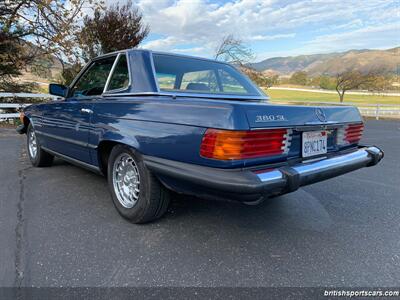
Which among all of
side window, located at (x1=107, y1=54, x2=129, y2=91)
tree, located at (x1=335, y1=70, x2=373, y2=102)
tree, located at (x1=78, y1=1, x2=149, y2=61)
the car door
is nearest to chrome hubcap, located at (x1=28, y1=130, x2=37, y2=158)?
the car door

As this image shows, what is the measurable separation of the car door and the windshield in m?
0.68

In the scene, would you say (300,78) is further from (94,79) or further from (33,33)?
(94,79)

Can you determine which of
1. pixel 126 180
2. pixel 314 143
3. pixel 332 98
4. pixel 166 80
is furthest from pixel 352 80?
pixel 126 180

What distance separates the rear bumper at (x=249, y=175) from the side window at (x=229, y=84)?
1338 mm

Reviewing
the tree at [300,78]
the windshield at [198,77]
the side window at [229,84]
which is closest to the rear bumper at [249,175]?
the windshield at [198,77]

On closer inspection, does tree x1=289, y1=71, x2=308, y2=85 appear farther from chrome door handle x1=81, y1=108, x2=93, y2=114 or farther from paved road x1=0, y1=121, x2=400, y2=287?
chrome door handle x1=81, y1=108, x2=93, y2=114

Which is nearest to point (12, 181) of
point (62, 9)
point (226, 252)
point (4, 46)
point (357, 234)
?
point (226, 252)

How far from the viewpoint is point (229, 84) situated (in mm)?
3494

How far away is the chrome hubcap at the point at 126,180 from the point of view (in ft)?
9.44

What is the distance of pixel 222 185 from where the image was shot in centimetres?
201

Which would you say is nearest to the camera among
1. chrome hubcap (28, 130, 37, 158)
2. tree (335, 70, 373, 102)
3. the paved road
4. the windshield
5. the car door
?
the paved road

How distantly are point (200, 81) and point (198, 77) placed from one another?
0.23 ft

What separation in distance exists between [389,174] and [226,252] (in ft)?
12.3

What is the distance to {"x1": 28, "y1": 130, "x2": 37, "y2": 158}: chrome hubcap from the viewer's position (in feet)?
16.0
